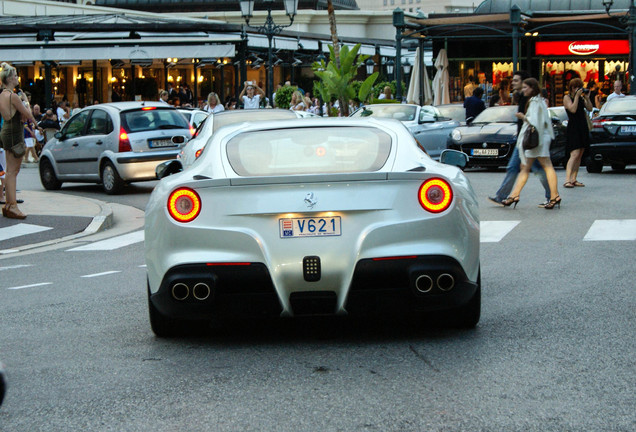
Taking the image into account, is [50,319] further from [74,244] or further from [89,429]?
[74,244]

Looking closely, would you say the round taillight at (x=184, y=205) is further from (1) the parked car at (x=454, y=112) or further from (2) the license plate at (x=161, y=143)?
(1) the parked car at (x=454, y=112)

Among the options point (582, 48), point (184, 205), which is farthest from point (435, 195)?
point (582, 48)

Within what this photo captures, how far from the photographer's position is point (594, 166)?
22625 mm

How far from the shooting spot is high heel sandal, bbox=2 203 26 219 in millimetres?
15664

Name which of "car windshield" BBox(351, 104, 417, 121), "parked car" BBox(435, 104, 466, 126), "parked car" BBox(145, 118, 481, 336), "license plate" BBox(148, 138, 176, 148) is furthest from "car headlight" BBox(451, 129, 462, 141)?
"parked car" BBox(145, 118, 481, 336)

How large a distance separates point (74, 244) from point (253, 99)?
16.1 metres

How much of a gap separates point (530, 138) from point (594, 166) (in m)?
8.02

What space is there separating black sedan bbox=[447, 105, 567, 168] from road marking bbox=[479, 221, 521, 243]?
9.08 metres

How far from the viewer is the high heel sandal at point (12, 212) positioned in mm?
15664

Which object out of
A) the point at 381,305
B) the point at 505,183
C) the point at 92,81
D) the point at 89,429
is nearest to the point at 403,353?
the point at 381,305

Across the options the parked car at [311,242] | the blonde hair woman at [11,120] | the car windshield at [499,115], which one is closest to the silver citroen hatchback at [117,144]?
the blonde hair woman at [11,120]

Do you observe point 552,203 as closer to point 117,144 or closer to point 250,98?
point 117,144

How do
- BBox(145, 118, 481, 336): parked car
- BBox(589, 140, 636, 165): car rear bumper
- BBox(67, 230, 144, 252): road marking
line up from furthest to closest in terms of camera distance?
1. BBox(589, 140, 636, 165): car rear bumper
2. BBox(67, 230, 144, 252): road marking
3. BBox(145, 118, 481, 336): parked car

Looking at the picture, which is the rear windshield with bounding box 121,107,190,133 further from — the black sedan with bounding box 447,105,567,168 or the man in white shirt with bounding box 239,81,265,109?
the man in white shirt with bounding box 239,81,265,109
